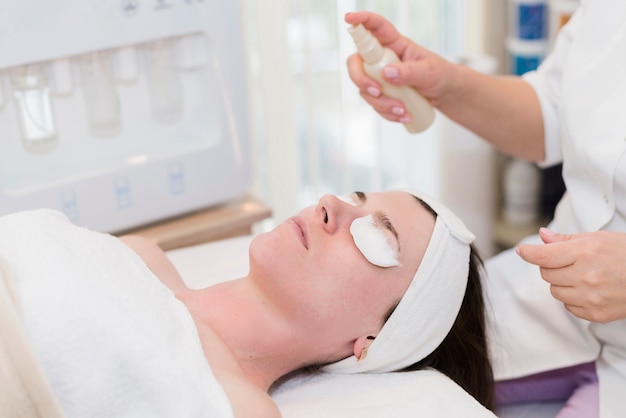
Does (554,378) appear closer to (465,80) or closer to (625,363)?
(625,363)

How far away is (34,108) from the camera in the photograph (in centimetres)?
136

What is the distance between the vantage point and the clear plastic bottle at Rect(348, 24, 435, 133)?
1.35m

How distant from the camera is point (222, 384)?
3.28ft

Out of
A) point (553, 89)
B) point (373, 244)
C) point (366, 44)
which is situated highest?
point (366, 44)

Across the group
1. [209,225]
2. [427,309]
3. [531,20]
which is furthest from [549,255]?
[531,20]

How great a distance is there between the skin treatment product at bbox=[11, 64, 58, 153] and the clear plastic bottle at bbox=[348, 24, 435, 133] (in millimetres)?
529

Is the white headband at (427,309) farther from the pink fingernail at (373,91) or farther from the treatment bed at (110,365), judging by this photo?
the pink fingernail at (373,91)

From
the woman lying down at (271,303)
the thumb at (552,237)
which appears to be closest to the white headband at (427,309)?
the woman lying down at (271,303)

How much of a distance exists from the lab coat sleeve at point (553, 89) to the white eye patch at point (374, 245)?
486mm

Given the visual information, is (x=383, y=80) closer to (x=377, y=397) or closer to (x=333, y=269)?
(x=333, y=269)

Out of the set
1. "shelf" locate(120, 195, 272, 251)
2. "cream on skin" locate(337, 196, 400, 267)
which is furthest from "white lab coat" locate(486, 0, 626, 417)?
"shelf" locate(120, 195, 272, 251)

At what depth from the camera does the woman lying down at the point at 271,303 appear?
0.97 meters

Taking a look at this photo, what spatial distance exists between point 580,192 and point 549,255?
13.3 inches

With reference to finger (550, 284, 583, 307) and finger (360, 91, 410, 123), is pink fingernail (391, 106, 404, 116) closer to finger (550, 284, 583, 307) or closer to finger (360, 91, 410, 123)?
finger (360, 91, 410, 123)
